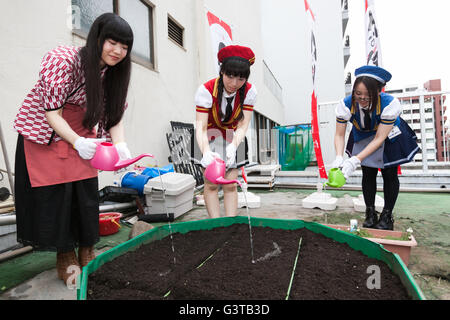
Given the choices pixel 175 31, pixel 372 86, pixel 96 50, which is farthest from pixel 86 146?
pixel 175 31

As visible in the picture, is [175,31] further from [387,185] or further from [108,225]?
[387,185]

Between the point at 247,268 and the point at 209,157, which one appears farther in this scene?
the point at 209,157

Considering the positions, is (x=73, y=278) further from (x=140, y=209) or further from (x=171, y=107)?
(x=171, y=107)

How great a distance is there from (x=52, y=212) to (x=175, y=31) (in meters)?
3.77

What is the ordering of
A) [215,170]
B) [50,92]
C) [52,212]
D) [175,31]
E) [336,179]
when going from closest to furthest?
[50,92]
[52,212]
[215,170]
[336,179]
[175,31]

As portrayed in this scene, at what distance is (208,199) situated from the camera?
5.89 feet

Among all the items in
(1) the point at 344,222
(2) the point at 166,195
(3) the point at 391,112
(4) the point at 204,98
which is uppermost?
(4) the point at 204,98

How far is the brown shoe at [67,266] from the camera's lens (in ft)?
4.03

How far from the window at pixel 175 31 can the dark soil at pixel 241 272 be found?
141 inches

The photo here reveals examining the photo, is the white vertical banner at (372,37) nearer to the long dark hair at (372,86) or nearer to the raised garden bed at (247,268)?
the long dark hair at (372,86)

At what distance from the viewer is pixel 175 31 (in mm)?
4199

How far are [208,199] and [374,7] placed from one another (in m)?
3.08

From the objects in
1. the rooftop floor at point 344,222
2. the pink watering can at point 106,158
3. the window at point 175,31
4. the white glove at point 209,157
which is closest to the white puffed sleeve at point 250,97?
the white glove at point 209,157

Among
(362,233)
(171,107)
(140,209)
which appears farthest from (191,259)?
(171,107)
